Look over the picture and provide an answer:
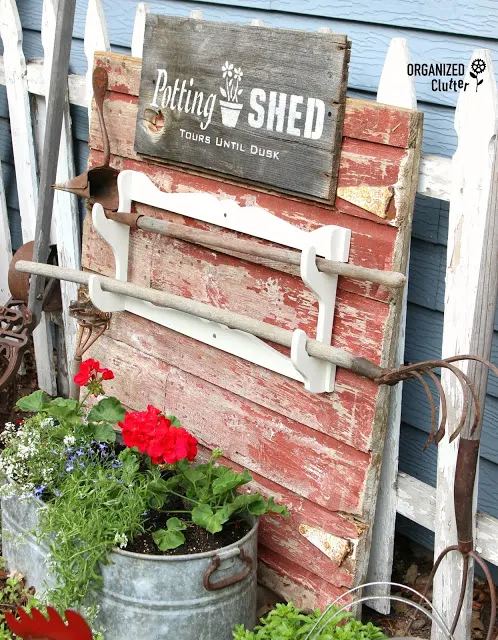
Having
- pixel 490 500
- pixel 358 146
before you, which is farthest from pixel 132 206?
pixel 490 500

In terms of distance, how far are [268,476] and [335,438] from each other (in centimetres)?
31

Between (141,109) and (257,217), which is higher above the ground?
(141,109)

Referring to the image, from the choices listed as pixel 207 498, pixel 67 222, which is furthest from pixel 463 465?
pixel 67 222

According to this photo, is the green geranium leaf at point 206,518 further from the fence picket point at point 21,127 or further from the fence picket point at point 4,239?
the fence picket point at point 4,239

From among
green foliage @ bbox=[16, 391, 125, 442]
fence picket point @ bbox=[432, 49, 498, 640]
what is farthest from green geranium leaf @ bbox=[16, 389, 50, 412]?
fence picket point @ bbox=[432, 49, 498, 640]

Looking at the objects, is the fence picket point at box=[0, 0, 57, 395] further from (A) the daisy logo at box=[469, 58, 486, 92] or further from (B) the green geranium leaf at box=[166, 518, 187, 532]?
(A) the daisy logo at box=[469, 58, 486, 92]

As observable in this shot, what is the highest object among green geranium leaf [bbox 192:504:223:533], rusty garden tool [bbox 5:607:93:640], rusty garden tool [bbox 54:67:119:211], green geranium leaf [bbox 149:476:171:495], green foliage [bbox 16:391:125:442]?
rusty garden tool [bbox 54:67:119:211]

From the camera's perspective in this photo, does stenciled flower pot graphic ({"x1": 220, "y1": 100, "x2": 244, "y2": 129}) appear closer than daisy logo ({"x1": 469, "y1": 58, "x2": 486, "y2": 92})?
No

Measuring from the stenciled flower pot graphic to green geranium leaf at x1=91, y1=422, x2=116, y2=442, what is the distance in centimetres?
99

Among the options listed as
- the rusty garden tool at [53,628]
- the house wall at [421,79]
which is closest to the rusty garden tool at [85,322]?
the house wall at [421,79]

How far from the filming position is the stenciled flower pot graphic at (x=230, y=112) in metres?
2.68

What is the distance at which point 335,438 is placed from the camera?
2.63m

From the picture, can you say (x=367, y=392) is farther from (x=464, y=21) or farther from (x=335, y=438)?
(x=464, y=21)

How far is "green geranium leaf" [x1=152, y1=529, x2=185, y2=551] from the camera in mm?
2518
